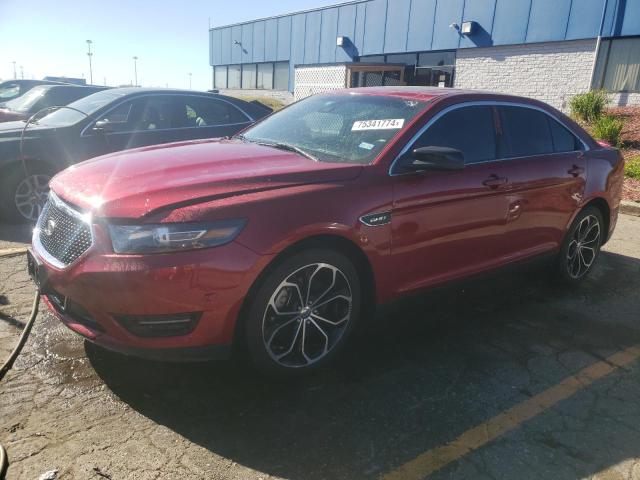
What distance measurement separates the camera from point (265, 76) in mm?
32344

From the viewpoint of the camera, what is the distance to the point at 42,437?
7.95ft

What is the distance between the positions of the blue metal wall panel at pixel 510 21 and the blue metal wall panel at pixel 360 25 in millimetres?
7327

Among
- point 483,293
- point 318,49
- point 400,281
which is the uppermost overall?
point 318,49

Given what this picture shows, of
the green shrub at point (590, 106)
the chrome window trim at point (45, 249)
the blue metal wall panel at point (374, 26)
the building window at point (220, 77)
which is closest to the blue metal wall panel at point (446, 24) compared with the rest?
the blue metal wall panel at point (374, 26)

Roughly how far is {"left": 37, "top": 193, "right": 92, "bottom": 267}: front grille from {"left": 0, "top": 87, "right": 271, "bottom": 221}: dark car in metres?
3.08

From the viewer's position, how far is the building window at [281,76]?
98.7 ft

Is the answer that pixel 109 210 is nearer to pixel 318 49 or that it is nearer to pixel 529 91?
pixel 529 91

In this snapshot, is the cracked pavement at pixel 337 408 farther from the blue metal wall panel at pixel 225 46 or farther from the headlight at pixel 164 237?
the blue metal wall panel at pixel 225 46

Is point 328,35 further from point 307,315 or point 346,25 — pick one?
point 307,315

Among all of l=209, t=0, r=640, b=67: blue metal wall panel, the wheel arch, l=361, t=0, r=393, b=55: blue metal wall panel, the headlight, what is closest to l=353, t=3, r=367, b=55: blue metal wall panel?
l=209, t=0, r=640, b=67: blue metal wall panel

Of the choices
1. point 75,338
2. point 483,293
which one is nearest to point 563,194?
point 483,293

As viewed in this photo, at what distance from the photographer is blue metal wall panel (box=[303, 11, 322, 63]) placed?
2686cm

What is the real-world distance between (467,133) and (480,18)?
17158 mm

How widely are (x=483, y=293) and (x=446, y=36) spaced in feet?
58.5
